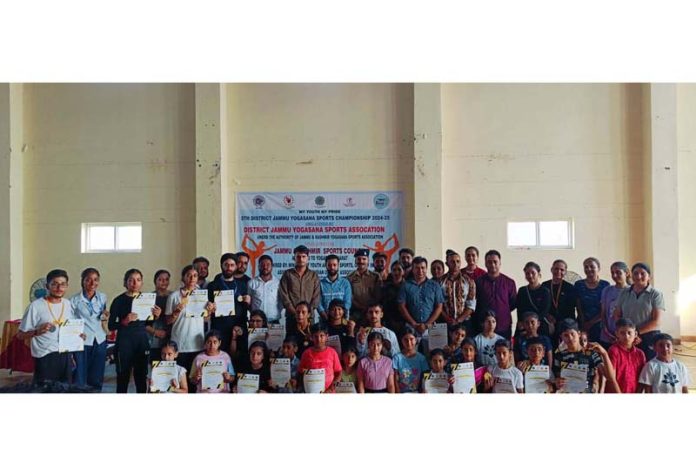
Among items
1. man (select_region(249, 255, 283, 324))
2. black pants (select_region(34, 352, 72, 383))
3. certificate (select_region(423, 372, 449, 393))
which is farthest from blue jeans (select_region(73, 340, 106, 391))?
certificate (select_region(423, 372, 449, 393))

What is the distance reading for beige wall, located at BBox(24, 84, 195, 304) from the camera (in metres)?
8.86

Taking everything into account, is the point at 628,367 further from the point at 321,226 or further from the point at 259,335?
the point at 321,226

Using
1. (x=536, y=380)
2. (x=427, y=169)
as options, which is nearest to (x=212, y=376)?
(x=536, y=380)

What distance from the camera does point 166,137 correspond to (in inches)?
350

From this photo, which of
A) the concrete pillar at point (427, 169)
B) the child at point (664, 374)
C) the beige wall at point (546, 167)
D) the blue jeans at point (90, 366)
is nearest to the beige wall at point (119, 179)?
the concrete pillar at point (427, 169)

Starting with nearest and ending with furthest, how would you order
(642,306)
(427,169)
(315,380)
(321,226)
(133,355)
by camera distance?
(315,380), (642,306), (133,355), (427,169), (321,226)

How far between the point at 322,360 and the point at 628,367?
243 centimetres

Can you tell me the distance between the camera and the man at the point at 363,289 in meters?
5.50

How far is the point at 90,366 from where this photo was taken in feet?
17.1

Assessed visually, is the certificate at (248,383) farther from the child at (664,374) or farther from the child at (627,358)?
the child at (664,374)

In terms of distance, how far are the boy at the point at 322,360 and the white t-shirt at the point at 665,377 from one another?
2410 mm

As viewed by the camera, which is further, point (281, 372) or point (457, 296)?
point (457, 296)

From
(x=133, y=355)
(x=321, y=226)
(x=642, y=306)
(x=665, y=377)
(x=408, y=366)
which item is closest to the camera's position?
(x=665, y=377)

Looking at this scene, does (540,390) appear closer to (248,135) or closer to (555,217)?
(555,217)
